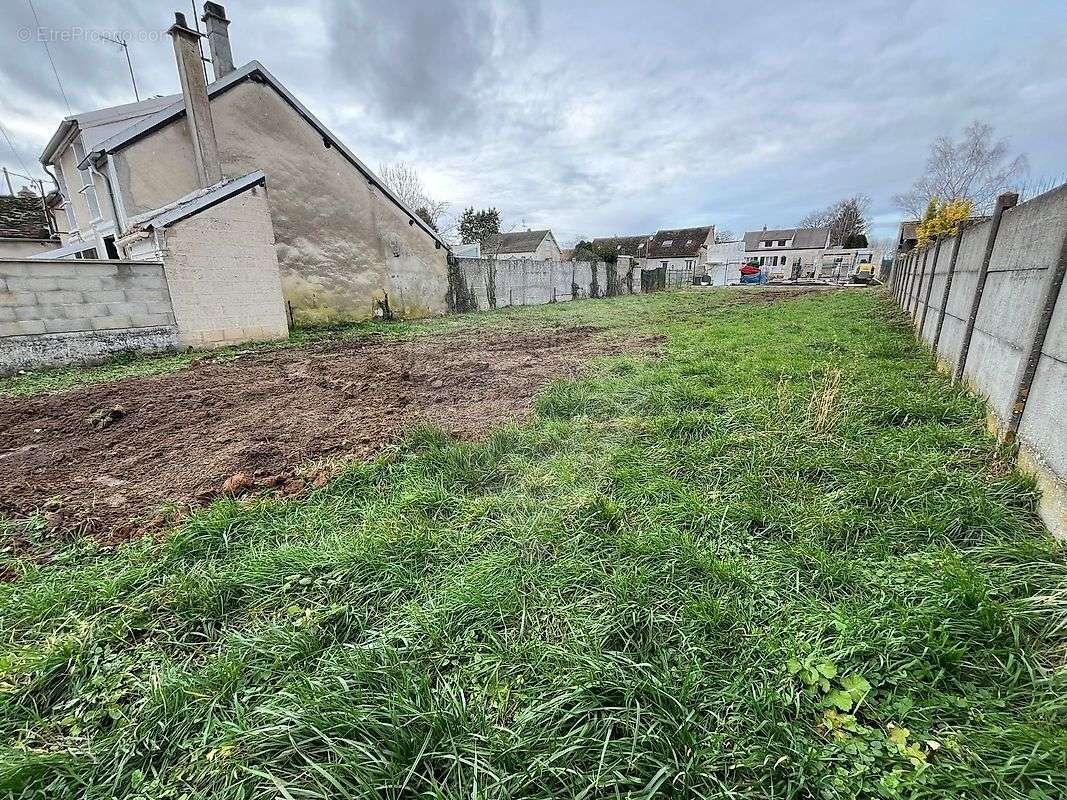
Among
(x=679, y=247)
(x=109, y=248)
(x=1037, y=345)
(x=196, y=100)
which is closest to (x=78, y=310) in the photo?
(x=196, y=100)

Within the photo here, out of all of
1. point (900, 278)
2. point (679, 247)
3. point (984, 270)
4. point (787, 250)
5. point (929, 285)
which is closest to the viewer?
point (984, 270)

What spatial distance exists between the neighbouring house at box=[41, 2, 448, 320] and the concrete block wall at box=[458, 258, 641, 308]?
1.72 metres

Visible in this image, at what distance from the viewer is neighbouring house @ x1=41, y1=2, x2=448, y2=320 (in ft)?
31.7

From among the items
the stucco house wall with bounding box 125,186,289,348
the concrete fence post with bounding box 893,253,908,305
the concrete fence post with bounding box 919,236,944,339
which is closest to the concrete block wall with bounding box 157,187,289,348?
the stucco house wall with bounding box 125,186,289,348

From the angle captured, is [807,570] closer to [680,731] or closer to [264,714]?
[680,731]

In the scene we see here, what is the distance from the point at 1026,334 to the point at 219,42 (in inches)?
693

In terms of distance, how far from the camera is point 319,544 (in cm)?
236

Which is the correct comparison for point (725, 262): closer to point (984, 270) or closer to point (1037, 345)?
point (984, 270)

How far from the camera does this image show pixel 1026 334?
Answer: 2.62m

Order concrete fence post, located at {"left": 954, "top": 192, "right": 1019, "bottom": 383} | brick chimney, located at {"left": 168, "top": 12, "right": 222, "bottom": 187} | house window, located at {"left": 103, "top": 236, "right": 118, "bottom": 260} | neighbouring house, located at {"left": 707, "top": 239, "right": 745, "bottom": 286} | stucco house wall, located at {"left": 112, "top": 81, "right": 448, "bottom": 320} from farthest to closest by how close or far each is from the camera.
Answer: neighbouring house, located at {"left": 707, "top": 239, "right": 745, "bottom": 286} → house window, located at {"left": 103, "top": 236, "right": 118, "bottom": 260} → stucco house wall, located at {"left": 112, "top": 81, "right": 448, "bottom": 320} → brick chimney, located at {"left": 168, "top": 12, "right": 222, "bottom": 187} → concrete fence post, located at {"left": 954, "top": 192, "right": 1019, "bottom": 383}

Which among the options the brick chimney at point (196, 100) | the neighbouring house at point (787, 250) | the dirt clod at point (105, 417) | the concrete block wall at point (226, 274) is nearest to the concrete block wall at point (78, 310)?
the concrete block wall at point (226, 274)

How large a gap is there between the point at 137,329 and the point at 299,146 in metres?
6.94

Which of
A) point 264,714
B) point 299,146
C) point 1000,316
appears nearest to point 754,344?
point 1000,316

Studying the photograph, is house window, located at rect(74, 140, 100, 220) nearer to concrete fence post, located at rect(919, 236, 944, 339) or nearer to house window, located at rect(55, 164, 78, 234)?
house window, located at rect(55, 164, 78, 234)
